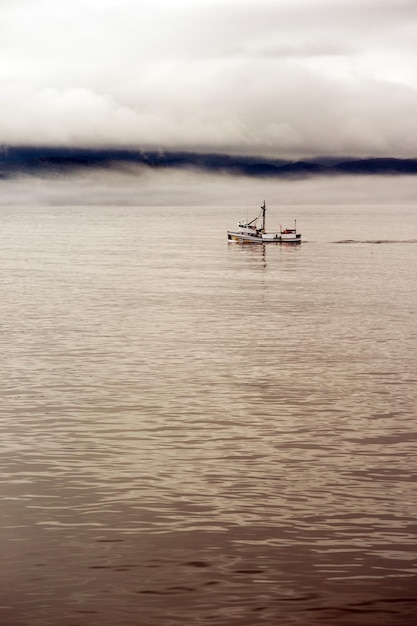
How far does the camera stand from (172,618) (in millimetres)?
20328

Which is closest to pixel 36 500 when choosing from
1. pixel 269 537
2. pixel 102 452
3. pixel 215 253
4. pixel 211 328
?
pixel 102 452

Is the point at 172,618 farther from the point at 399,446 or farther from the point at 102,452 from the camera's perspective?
the point at 399,446

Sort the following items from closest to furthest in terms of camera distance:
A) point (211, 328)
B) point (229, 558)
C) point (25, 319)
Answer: point (229, 558) → point (211, 328) → point (25, 319)

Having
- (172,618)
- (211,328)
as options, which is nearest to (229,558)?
(172,618)

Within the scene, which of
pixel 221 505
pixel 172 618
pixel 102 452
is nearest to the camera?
pixel 172 618

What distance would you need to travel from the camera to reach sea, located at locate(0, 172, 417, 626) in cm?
A: 2141

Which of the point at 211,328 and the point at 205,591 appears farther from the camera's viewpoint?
the point at 211,328

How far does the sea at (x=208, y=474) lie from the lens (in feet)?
70.2

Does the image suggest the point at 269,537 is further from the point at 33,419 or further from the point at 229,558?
the point at 33,419

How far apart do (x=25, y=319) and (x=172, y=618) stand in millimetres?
56539

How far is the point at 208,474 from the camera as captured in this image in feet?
100

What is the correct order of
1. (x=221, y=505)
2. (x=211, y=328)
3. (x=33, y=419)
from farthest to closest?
(x=211, y=328)
(x=33, y=419)
(x=221, y=505)

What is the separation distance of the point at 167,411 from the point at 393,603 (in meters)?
20.4

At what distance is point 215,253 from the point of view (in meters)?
190
